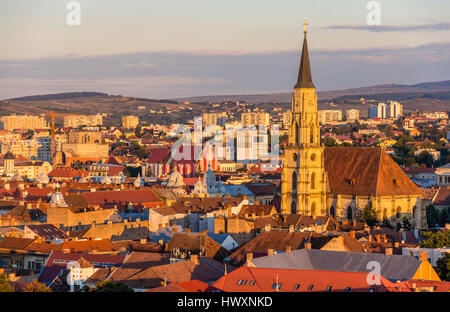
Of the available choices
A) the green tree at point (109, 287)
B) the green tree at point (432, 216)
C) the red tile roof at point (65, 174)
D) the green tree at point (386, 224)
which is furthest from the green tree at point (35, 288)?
the red tile roof at point (65, 174)

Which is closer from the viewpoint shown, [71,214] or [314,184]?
[71,214]

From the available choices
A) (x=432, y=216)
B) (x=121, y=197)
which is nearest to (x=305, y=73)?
(x=432, y=216)

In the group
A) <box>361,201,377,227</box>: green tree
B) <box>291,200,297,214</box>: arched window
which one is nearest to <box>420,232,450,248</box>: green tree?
<box>361,201,377,227</box>: green tree

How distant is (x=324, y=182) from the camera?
8219 centimetres

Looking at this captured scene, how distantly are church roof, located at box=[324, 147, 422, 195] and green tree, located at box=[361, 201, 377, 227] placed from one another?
3.59ft

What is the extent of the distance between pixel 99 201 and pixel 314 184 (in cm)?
1806

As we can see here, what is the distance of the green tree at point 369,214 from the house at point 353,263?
31.2m

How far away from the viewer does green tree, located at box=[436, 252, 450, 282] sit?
47.8 m

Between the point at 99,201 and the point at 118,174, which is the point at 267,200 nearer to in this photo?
the point at 99,201

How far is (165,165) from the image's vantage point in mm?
167000

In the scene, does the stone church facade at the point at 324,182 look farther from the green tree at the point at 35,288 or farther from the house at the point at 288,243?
the green tree at the point at 35,288

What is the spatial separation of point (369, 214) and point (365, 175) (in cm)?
454
